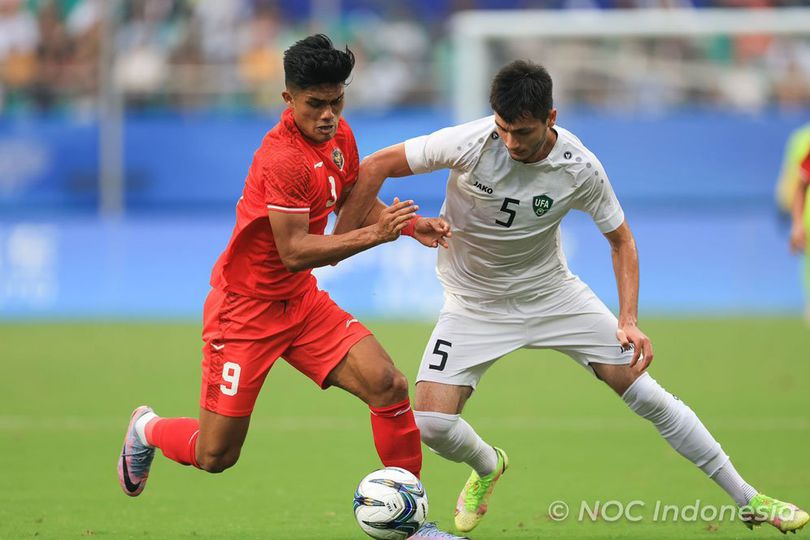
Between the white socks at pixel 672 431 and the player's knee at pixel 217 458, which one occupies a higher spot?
the white socks at pixel 672 431

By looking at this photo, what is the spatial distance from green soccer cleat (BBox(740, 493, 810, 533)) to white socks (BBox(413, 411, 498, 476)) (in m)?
1.31

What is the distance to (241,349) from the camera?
20.0 ft

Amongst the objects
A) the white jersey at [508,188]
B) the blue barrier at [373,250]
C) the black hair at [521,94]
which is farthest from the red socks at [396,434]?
the blue barrier at [373,250]

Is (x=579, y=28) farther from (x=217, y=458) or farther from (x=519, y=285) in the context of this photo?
(x=217, y=458)

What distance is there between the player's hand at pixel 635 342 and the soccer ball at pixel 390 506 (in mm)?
1150

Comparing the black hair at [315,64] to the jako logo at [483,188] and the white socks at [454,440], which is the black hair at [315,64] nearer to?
the jako logo at [483,188]

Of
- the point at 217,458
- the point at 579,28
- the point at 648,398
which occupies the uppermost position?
the point at 579,28

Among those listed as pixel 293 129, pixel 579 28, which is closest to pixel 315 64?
pixel 293 129

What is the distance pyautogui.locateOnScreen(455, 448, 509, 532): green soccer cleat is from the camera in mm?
6469

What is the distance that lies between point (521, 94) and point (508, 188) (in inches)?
25.5

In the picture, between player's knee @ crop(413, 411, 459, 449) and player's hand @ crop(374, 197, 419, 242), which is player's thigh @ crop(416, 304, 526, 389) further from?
player's hand @ crop(374, 197, 419, 242)

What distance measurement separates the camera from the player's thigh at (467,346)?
6441 mm

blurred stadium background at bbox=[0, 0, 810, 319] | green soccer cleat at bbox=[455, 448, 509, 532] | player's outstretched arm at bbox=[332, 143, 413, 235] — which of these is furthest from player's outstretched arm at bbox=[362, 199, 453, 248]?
blurred stadium background at bbox=[0, 0, 810, 319]

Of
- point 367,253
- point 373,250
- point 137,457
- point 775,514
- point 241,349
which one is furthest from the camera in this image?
point 367,253
